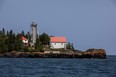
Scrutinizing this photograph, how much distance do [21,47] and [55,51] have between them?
499 inches

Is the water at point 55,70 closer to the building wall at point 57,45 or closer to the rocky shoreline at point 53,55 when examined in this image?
the rocky shoreline at point 53,55

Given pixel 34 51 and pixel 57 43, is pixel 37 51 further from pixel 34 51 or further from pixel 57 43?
pixel 57 43

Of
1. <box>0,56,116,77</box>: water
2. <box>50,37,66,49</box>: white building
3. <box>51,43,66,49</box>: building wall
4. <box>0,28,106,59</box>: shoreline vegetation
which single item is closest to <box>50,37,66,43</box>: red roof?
<box>50,37,66,49</box>: white building

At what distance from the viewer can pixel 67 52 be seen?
15862cm

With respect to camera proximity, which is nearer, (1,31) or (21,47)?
(21,47)

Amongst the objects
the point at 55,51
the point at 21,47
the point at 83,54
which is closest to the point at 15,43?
the point at 21,47

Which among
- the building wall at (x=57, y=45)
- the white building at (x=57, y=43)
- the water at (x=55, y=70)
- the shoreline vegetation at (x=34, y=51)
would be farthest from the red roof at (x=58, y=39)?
the water at (x=55, y=70)

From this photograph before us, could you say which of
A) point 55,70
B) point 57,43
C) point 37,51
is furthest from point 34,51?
point 55,70

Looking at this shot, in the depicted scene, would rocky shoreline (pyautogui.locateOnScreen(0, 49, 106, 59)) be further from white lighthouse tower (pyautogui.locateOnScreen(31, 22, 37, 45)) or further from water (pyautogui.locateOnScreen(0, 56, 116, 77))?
water (pyautogui.locateOnScreen(0, 56, 116, 77))

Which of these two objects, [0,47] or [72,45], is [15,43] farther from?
[72,45]

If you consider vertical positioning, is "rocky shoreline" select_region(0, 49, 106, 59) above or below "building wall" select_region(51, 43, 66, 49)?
below

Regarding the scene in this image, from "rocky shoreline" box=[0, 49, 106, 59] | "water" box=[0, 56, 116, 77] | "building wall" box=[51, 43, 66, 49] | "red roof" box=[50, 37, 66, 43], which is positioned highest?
"red roof" box=[50, 37, 66, 43]

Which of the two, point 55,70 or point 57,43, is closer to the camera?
point 55,70

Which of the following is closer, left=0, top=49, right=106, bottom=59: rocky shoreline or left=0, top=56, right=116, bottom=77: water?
left=0, top=56, right=116, bottom=77: water
